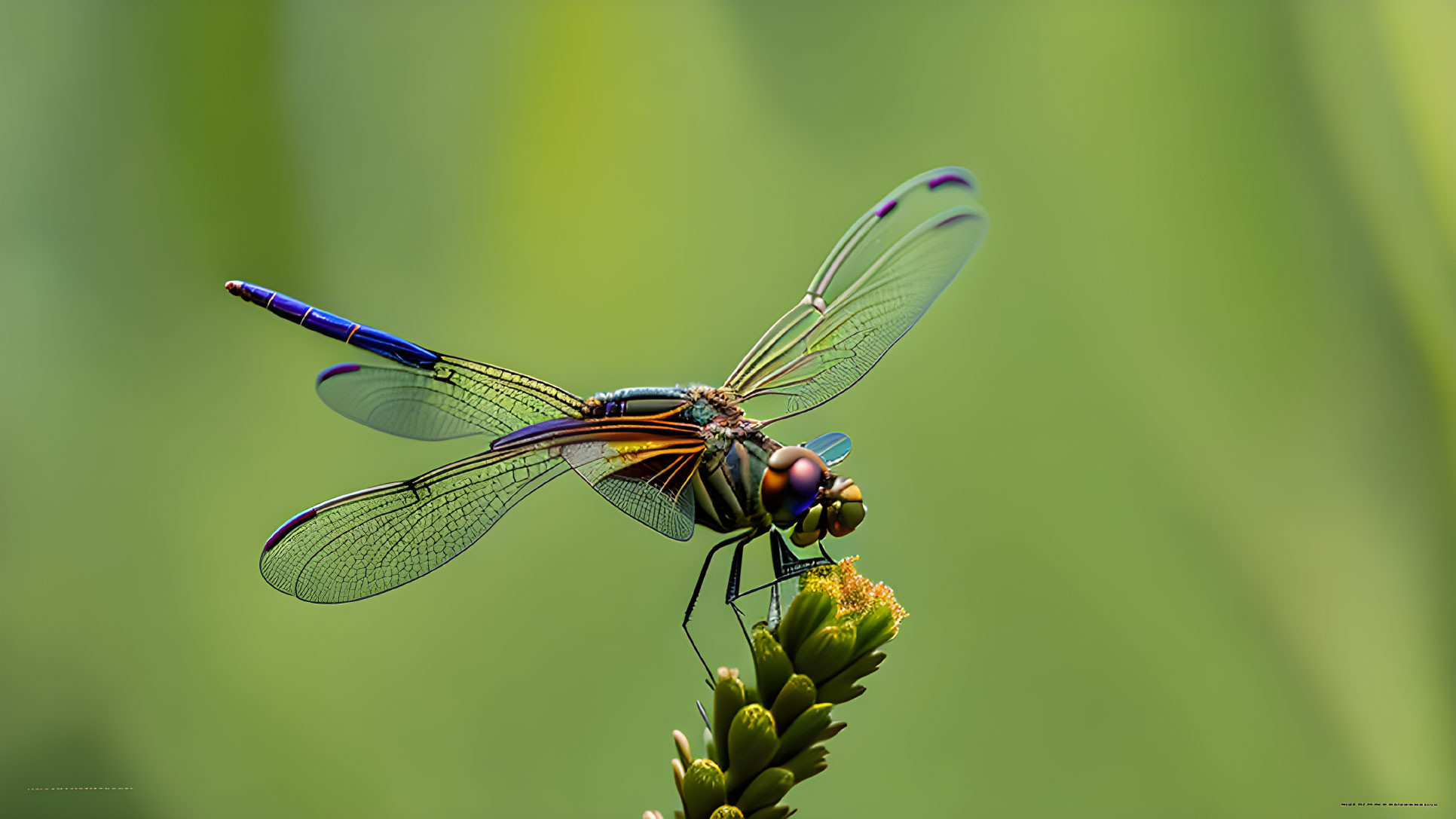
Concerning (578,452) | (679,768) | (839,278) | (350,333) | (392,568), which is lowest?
(679,768)

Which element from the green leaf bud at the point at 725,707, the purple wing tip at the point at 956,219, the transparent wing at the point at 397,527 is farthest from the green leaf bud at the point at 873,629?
the purple wing tip at the point at 956,219

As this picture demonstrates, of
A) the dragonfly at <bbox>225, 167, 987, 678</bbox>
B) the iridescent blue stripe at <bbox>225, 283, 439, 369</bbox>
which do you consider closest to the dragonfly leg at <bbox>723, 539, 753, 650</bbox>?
the dragonfly at <bbox>225, 167, 987, 678</bbox>

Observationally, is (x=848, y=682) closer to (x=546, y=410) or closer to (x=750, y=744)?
(x=750, y=744)

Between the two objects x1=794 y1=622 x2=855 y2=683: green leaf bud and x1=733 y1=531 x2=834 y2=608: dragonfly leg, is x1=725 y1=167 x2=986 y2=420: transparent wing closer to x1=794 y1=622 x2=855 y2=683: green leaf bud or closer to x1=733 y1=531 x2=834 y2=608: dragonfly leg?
x1=733 y1=531 x2=834 y2=608: dragonfly leg

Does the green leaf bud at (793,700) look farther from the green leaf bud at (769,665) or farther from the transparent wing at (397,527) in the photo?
the transparent wing at (397,527)

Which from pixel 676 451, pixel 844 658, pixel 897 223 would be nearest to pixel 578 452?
pixel 676 451

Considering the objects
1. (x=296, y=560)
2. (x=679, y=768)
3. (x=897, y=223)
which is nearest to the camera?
(x=679, y=768)

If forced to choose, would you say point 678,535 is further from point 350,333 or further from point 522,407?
point 350,333
